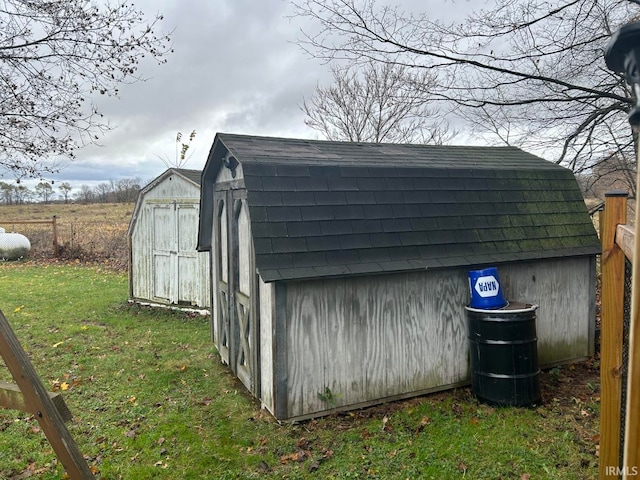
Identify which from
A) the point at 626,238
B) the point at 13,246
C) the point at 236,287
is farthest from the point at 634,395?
the point at 13,246

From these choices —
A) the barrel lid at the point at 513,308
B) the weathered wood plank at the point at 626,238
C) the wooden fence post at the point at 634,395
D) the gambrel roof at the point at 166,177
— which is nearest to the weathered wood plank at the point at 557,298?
the barrel lid at the point at 513,308

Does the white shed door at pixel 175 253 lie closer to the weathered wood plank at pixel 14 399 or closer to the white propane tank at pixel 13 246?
the weathered wood plank at pixel 14 399

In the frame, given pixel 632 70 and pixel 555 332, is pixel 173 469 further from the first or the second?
pixel 555 332

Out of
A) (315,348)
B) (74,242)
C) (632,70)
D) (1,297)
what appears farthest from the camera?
(74,242)

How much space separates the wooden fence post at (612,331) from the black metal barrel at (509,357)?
2.74m

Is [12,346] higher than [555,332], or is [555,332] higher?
[12,346]

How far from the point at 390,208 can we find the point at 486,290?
1.46m

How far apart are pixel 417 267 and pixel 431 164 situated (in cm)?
187

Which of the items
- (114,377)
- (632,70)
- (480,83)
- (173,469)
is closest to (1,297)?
(114,377)

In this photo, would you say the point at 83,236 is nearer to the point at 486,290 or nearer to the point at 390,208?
the point at 390,208

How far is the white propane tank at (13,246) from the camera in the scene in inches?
675

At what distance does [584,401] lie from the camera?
5230 mm

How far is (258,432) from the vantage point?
4746 millimetres

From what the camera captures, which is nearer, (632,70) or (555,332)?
(632,70)
